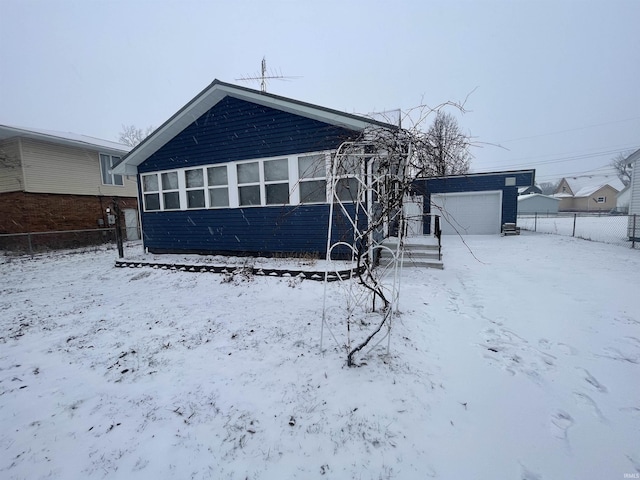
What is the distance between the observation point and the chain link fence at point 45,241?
12008 millimetres

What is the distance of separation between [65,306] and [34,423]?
12.2 ft

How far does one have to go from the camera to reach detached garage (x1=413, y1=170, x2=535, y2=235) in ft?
47.9

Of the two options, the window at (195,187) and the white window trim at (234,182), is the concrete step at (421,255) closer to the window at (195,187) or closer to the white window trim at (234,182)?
the white window trim at (234,182)

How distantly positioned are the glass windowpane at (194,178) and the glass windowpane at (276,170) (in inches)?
99.3

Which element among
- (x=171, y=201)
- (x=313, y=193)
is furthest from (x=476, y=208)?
(x=171, y=201)

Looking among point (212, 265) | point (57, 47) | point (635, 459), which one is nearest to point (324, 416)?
point (635, 459)

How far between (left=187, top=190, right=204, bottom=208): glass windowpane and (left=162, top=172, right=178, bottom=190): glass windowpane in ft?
2.13

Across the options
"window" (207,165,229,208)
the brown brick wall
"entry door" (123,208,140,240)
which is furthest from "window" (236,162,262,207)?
"entry door" (123,208,140,240)

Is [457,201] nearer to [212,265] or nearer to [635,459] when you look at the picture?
[212,265]

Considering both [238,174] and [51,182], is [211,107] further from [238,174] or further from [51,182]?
[51,182]

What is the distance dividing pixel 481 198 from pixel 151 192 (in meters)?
15.4

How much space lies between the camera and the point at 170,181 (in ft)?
32.1

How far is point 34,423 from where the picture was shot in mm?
2424

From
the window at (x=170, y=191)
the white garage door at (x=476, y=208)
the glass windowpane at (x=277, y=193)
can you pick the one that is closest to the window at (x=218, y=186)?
the window at (x=170, y=191)
